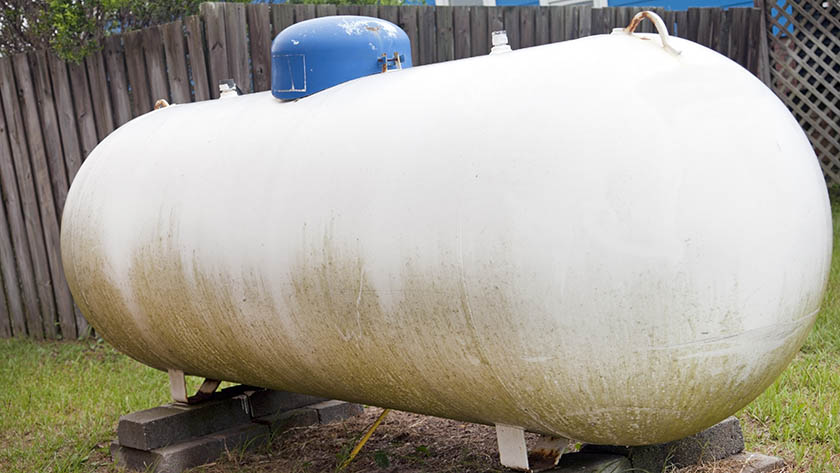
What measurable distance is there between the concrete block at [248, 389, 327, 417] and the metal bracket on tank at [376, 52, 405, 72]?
57.1 inches

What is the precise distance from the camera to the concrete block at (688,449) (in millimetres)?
2494

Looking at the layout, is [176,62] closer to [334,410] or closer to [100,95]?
[100,95]

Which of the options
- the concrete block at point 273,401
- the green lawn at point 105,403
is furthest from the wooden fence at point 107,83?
the concrete block at point 273,401

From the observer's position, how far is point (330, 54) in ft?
8.77

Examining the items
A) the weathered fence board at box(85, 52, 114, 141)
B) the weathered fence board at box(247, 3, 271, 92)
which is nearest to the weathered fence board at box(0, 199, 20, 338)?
the weathered fence board at box(85, 52, 114, 141)

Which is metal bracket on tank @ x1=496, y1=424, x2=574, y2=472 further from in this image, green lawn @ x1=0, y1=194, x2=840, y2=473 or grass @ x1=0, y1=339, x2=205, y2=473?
grass @ x1=0, y1=339, x2=205, y2=473

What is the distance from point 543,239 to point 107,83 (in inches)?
148

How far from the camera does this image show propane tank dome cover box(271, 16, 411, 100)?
267 cm

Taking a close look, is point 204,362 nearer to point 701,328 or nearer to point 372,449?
point 372,449

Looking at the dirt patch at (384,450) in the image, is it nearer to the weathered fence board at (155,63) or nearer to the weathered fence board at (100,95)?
the weathered fence board at (155,63)

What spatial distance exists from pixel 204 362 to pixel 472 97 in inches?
54.3

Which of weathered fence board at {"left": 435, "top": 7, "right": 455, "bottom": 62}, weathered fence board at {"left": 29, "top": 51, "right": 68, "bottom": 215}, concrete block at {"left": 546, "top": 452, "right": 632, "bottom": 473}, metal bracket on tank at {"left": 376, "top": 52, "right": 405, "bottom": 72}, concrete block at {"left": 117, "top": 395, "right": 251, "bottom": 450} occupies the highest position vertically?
metal bracket on tank at {"left": 376, "top": 52, "right": 405, "bottom": 72}

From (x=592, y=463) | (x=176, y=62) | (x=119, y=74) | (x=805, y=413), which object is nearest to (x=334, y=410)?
(x=592, y=463)

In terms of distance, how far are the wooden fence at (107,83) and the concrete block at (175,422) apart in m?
1.86
